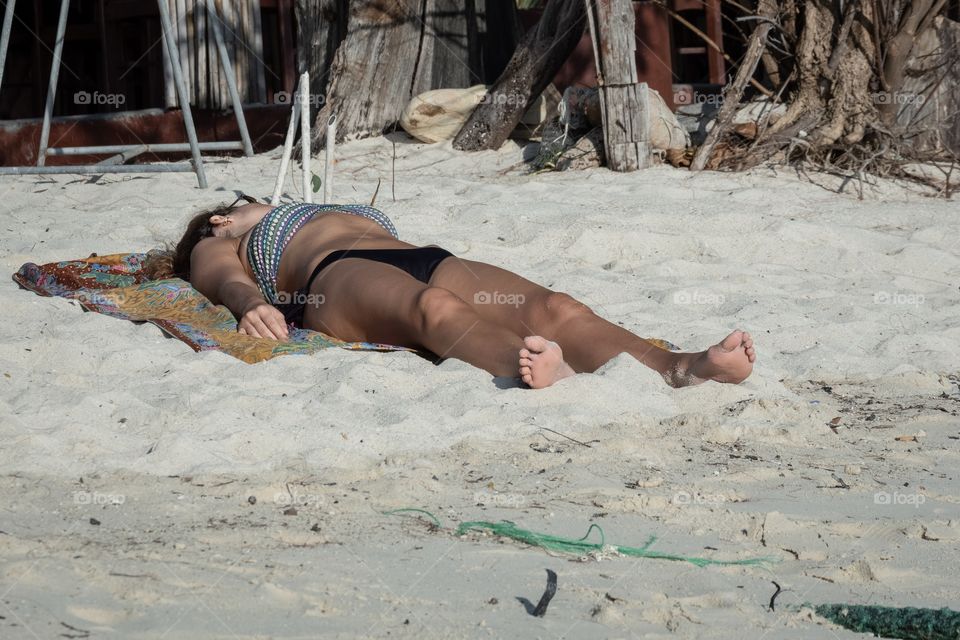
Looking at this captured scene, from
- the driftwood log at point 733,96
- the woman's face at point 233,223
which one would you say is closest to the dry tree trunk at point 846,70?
the driftwood log at point 733,96

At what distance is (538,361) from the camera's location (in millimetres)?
2590

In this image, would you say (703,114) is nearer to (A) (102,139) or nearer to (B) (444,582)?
(A) (102,139)

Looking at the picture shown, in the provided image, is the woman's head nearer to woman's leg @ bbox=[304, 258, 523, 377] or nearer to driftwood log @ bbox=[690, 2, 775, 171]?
woman's leg @ bbox=[304, 258, 523, 377]

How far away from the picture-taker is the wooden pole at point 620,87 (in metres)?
5.65

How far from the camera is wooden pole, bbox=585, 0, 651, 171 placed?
5.65 meters

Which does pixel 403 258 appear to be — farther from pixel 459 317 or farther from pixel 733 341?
pixel 733 341

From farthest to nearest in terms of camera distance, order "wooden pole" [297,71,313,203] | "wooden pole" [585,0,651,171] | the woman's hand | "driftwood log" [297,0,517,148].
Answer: "driftwood log" [297,0,517,148], "wooden pole" [585,0,651,171], "wooden pole" [297,71,313,203], the woman's hand

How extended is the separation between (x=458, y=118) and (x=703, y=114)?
1.55m

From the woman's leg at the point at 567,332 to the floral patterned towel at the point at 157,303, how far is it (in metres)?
0.29

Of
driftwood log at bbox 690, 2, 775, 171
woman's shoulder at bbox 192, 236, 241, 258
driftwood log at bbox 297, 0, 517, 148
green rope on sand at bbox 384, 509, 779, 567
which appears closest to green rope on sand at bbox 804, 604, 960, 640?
green rope on sand at bbox 384, 509, 779, 567

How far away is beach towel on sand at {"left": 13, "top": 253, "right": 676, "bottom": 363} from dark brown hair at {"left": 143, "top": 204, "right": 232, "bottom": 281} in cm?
5

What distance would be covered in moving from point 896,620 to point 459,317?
1472 mm

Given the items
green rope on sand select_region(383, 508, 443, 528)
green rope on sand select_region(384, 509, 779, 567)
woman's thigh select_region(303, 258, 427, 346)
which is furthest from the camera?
woman's thigh select_region(303, 258, 427, 346)

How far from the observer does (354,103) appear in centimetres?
665
